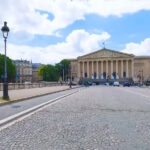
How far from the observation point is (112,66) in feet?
563

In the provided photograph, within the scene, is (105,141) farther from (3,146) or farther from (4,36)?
(4,36)

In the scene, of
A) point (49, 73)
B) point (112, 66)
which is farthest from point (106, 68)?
point (49, 73)

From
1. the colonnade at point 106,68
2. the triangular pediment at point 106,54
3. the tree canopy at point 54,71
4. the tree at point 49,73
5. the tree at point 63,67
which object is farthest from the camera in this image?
the tree at point 63,67

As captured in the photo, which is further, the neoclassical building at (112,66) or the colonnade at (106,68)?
the colonnade at (106,68)

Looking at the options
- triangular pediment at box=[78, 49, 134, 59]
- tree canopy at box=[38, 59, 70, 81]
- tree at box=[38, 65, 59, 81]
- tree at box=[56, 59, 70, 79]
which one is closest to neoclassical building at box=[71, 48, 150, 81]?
triangular pediment at box=[78, 49, 134, 59]

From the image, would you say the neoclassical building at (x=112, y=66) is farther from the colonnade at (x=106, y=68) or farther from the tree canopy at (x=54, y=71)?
the tree canopy at (x=54, y=71)

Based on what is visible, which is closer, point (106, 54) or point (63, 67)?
point (106, 54)

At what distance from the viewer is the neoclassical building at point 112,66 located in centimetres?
16900

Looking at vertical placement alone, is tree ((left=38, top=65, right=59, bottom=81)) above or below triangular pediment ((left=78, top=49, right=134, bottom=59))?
below

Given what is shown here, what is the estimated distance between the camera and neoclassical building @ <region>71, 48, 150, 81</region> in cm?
16900

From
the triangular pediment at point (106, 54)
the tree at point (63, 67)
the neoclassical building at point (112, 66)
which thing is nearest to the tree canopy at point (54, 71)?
the tree at point (63, 67)

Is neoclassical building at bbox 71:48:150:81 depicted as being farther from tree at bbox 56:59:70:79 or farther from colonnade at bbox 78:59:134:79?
tree at bbox 56:59:70:79

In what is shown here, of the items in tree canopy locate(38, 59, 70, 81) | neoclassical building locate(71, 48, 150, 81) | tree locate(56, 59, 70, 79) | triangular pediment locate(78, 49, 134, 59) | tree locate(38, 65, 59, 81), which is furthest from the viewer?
tree locate(56, 59, 70, 79)

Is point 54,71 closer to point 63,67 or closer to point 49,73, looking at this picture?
point 49,73
